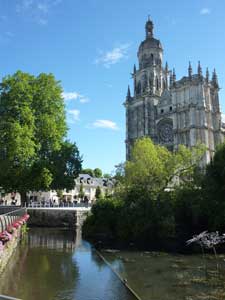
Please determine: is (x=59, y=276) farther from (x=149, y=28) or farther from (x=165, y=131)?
(x=149, y=28)

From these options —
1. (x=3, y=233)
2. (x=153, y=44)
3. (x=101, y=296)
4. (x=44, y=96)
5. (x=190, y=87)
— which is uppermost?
(x=153, y=44)

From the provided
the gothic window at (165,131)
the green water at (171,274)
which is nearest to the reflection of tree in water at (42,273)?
the green water at (171,274)

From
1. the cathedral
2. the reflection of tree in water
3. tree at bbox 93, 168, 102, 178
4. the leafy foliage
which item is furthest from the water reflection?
tree at bbox 93, 168, 102, 178

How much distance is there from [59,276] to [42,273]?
892 mm

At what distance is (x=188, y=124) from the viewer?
6312 cm

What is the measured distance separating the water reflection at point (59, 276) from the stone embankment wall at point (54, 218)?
1148cm

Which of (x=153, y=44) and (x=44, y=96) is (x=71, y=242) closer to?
(x=44, y=96)

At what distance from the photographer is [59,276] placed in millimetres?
13766

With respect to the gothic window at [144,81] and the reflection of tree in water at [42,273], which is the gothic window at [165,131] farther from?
the reflection of tree in water at [42,273]

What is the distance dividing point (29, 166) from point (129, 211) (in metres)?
10.3

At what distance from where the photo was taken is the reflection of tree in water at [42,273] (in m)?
11.4

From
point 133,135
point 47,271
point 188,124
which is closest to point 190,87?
point 188,124

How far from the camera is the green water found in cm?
1136

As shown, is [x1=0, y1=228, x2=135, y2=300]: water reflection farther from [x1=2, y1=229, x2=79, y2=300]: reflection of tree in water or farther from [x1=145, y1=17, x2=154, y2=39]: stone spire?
[x1=145, y1=17, x2=154, y2=39]: stone spire
